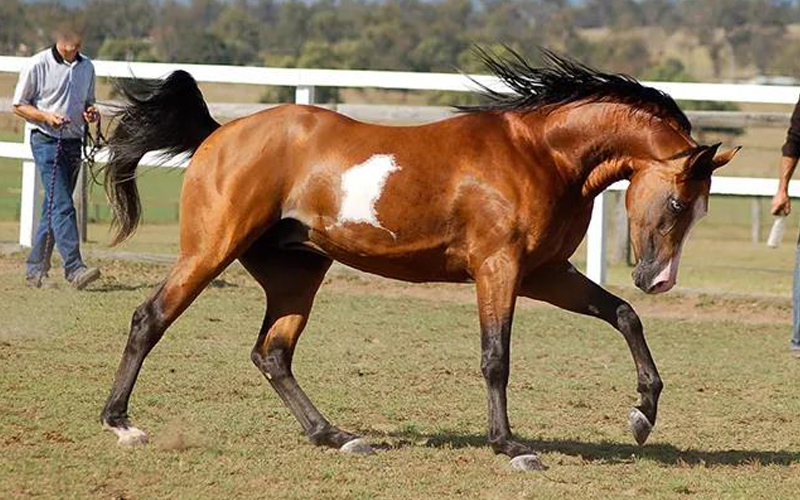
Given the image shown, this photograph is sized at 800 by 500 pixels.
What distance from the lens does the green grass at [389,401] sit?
6.92 metres

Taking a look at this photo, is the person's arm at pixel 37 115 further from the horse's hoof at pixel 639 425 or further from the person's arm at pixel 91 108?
the horse's hoof at pixel 639 425

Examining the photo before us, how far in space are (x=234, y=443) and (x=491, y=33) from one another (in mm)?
80510

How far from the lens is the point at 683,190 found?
23.7 feet

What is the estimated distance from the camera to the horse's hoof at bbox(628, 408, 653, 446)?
24.8 ft

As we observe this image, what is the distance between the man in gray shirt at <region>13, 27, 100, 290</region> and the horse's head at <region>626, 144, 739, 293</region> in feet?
19.8

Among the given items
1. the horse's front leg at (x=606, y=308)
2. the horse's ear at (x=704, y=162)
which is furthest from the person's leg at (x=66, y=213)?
the horse's ear at (x=704, y=162)

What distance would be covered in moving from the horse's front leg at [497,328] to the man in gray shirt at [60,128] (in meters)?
5.66

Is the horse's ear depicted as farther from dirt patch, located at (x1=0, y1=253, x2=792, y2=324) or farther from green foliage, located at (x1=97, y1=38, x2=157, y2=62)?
green foliage, located at (x1=97, y1=38, x2=157, y2=62)

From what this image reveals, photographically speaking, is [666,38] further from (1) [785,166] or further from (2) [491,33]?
(1) [785,166]

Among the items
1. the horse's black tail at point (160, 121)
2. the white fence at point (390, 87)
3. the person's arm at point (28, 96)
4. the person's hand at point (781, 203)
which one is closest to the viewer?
the horse's black tail at point (160, 121)

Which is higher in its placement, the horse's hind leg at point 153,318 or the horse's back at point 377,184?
the horse's back at point 377,184

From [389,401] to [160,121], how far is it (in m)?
2.11

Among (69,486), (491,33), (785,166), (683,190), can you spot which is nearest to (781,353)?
(785,166)

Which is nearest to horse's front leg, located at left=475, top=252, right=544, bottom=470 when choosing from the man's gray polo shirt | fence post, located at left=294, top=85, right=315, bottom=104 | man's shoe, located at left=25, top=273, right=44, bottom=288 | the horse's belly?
the horse's belly
